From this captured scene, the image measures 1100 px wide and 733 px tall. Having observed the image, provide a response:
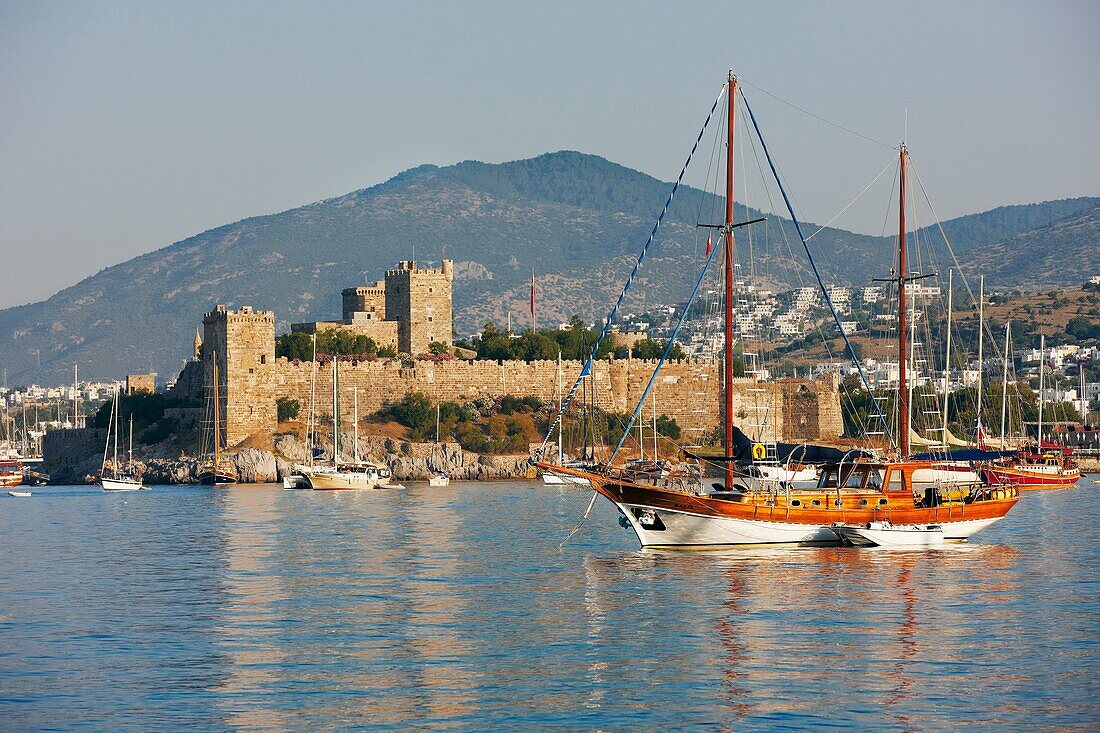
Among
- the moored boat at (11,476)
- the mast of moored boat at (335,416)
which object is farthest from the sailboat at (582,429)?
the moored boat at (11,476)

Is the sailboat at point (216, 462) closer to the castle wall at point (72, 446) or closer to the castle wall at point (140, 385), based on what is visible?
the castle wall at point (72, 446)

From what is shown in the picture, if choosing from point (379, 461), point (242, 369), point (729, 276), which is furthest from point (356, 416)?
Answer: point (729, 276)

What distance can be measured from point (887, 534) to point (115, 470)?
42025mm

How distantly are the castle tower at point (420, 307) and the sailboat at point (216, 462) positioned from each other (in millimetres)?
12674

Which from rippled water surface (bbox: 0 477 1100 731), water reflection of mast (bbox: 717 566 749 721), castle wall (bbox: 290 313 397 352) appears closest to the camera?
rippled water surface (bbox: 0 477 1100 731)

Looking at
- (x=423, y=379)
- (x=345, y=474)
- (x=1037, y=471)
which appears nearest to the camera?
(x=1037, y=471)

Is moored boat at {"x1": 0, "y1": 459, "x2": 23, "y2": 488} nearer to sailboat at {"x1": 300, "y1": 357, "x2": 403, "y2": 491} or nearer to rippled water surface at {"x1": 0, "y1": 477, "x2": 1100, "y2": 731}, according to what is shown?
sailboat at {"x1": 300, "y1": 357, "x2": 403, "y2": 491}

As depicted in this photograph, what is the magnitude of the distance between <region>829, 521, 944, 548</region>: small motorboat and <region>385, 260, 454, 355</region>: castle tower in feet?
153

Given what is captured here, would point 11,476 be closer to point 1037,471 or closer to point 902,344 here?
point 1037,471

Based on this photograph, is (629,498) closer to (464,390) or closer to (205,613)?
(205,613)

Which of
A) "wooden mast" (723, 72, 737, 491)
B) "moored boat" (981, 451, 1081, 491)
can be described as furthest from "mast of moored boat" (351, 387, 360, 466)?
"wooden mast" (723, 72, 737, 491)

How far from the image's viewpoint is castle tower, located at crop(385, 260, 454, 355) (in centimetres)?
7556

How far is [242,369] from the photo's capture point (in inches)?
2569

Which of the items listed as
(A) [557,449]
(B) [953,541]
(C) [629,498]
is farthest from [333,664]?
(A) [557,449]
